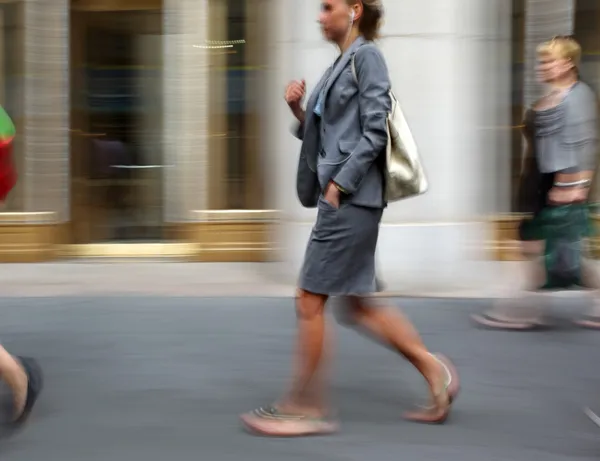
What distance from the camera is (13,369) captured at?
3939 millimetres

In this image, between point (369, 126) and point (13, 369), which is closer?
point (369, 126)

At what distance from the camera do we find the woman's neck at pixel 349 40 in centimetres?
402

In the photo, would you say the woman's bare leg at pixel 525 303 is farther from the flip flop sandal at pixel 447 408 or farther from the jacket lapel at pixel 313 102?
the jacket lapel at pixel 313 102

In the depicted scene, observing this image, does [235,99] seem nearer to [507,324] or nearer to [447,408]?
[507,324]

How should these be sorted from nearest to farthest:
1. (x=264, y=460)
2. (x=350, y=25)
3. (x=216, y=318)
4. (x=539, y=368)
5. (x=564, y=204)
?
(x=264, y=460)
(x=350, y=25)
(x=539, y=368)
(x=564, y=204)
(x=216, y=318)

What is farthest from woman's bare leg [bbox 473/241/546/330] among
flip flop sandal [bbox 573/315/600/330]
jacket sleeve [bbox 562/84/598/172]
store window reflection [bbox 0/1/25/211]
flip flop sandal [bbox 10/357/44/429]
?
store window reflection [bbox 0/1/25/211]

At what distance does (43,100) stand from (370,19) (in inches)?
194

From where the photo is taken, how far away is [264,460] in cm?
373

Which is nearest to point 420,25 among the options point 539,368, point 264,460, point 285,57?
point 285,57

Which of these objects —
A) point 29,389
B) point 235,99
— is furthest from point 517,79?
point 29,389

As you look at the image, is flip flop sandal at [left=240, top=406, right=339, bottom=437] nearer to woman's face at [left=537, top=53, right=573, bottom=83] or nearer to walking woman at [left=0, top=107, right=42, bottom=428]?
walking woman at [left=0, top=107, right=42, bottom=428]

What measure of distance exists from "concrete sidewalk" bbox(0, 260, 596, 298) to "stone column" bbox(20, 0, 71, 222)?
64cm

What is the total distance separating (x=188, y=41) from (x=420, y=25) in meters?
2.15

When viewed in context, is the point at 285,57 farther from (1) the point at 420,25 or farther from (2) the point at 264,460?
(2) the point at 264,460
